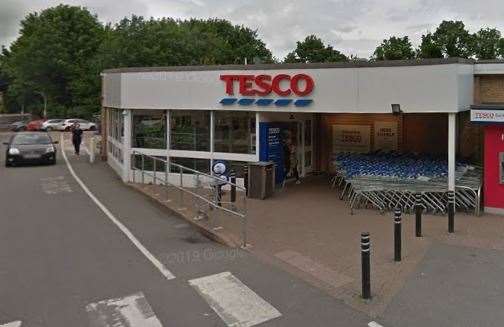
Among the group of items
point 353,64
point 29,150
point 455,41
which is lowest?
point 29,150

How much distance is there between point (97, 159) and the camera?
988 inches

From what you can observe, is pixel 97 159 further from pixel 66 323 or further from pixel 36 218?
pixel 66 323

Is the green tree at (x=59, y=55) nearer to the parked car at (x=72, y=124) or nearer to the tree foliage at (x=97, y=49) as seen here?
the tree foliage at (x=97, y=49)

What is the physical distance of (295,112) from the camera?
14.8 m

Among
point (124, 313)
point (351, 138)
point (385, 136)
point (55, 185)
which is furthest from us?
point (351, 138)

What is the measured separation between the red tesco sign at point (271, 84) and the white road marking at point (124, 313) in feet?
27.3

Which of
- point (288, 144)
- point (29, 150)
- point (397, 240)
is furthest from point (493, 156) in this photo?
point (29, 150)

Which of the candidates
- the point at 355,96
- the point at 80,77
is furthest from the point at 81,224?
the point at 80,77

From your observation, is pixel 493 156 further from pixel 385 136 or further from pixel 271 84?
pixel 271 84

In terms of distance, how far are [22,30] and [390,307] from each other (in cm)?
6887

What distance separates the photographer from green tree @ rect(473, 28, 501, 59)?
56281 mm

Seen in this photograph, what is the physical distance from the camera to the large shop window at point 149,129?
55.1 ft

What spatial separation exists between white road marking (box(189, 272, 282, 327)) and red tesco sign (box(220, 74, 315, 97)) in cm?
722

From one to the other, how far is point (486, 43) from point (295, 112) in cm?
4950
